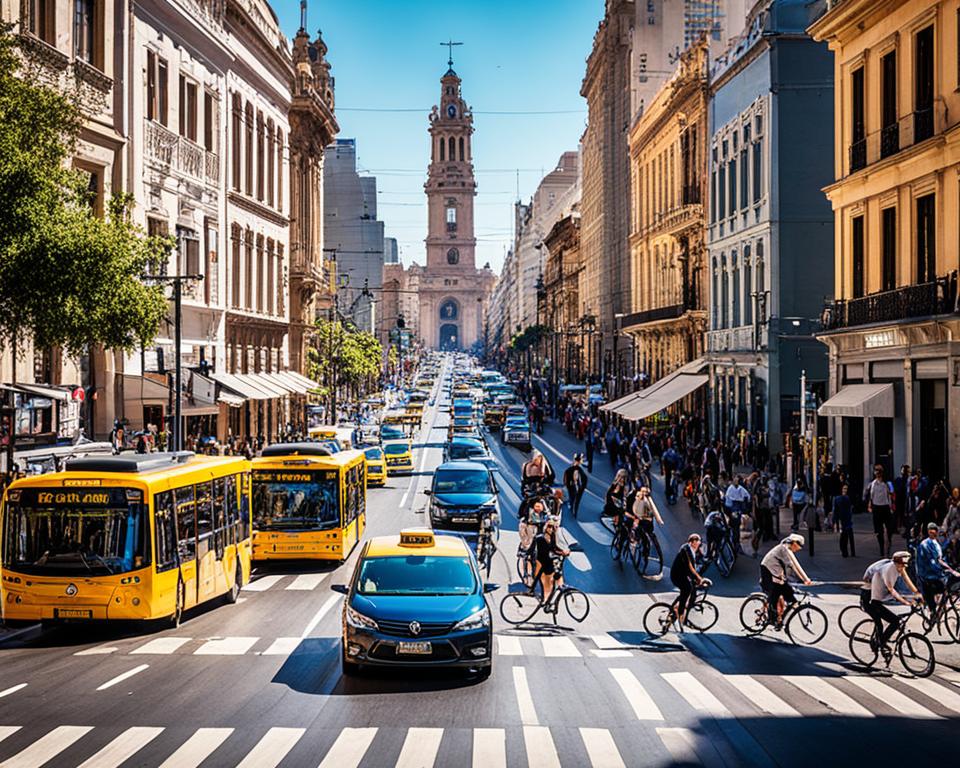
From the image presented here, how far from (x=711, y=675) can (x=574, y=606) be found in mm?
5459

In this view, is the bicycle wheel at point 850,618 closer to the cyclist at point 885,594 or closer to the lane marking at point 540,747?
the cyclist at point 885,594

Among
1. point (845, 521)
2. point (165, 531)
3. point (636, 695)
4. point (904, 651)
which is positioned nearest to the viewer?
point (636, 695)

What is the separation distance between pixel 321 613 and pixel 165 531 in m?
3.37

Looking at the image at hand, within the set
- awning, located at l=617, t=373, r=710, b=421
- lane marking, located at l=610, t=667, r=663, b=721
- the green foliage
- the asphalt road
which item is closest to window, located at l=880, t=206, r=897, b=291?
the asphalt road

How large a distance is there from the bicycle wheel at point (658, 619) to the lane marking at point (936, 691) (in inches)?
152

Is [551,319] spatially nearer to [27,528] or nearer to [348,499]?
[348,499]

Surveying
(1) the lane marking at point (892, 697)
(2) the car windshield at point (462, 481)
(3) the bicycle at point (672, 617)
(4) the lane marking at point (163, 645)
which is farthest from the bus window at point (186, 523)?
(2) the car windshield at point (462, 481)

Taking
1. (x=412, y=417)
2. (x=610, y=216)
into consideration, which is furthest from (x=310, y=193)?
(x=610, y=216)

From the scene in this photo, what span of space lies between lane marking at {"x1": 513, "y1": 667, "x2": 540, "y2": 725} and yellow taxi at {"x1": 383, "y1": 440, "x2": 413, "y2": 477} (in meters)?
37.0

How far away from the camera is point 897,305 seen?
3156 centimetres

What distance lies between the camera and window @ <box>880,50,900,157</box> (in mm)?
32562

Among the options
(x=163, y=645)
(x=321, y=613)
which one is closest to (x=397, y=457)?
(x=321, y=613)

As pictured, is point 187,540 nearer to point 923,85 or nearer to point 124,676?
point 124,676

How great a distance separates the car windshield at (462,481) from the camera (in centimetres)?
3259
